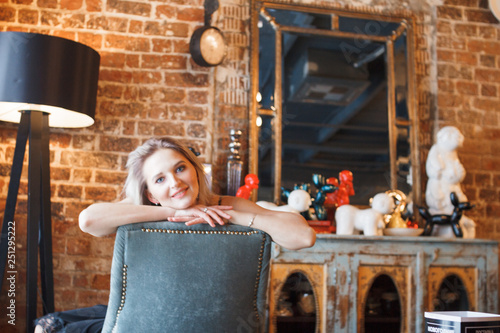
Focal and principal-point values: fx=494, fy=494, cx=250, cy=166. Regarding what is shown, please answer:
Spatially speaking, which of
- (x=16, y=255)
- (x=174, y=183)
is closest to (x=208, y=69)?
(x=16, y=255)

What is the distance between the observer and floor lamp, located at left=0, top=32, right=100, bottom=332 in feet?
7.97

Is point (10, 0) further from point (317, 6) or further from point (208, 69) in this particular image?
point (317, 6)

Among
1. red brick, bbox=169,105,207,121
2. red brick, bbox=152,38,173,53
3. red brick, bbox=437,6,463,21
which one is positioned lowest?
red brick, bbox=169,105,207,121

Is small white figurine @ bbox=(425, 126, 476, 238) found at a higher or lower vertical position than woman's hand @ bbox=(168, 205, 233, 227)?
higher

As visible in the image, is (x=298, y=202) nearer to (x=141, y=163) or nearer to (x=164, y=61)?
(x=164, y=61)

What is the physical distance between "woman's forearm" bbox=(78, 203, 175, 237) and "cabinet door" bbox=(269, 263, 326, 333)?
1.40 meters

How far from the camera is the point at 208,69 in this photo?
3236 millimetres

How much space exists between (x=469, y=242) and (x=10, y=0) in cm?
316

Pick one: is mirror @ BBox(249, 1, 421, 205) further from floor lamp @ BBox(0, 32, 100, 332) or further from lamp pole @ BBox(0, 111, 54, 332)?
lamp pole @ BBox(0, 111, 54, 332)

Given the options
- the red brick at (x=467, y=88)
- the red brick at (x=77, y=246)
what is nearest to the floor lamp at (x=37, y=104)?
the red brick at (x=77, y=246)

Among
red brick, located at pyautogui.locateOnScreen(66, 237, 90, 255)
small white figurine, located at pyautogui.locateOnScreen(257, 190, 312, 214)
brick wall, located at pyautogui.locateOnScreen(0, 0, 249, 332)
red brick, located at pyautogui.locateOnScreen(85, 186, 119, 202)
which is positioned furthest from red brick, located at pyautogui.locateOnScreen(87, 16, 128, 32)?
small white figurine, located at pyautogui.locateOnScreen(257, 190, 312, 214)

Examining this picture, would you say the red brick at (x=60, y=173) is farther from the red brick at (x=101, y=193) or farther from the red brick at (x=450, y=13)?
the red brick at (x=450, y=13)

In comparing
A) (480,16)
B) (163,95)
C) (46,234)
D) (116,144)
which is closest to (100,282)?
(46,234)

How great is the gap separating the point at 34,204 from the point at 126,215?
1.35m
